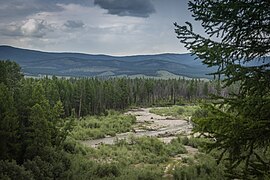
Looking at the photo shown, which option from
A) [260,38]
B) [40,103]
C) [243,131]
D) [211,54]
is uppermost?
[260,38]

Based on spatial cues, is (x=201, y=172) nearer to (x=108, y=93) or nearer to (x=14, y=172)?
(x=14, y=172)

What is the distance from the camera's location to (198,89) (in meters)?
101

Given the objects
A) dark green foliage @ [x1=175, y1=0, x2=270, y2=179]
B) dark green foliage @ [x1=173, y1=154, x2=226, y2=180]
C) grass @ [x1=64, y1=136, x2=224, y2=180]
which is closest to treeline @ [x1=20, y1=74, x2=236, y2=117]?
Answer: grass @ [x1=64, y1=136, x2=224, y2=180]

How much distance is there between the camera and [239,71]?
4344 mm

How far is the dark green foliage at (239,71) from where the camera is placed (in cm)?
421

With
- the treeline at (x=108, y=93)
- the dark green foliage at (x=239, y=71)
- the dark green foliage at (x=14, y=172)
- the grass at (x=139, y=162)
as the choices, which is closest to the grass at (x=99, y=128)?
the treeline at (x=108, y=93)

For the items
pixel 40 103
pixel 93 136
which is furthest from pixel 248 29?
pixel 93 136

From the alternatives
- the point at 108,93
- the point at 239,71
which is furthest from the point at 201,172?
the point at 108,93

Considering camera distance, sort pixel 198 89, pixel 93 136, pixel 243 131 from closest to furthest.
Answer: pixel 243 131, pixel 93 136, pixel 198 89

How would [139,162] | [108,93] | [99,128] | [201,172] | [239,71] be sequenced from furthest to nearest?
1. [108,93]
2. [99,128]
3. [139,162]
4. [201,172]
5. [239,71]

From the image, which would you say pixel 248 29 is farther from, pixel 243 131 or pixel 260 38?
pixel 243 131

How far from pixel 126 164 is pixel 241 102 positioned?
19276 mm

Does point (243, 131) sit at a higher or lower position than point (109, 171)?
higher

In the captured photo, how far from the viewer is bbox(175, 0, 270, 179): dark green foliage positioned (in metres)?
4.21
